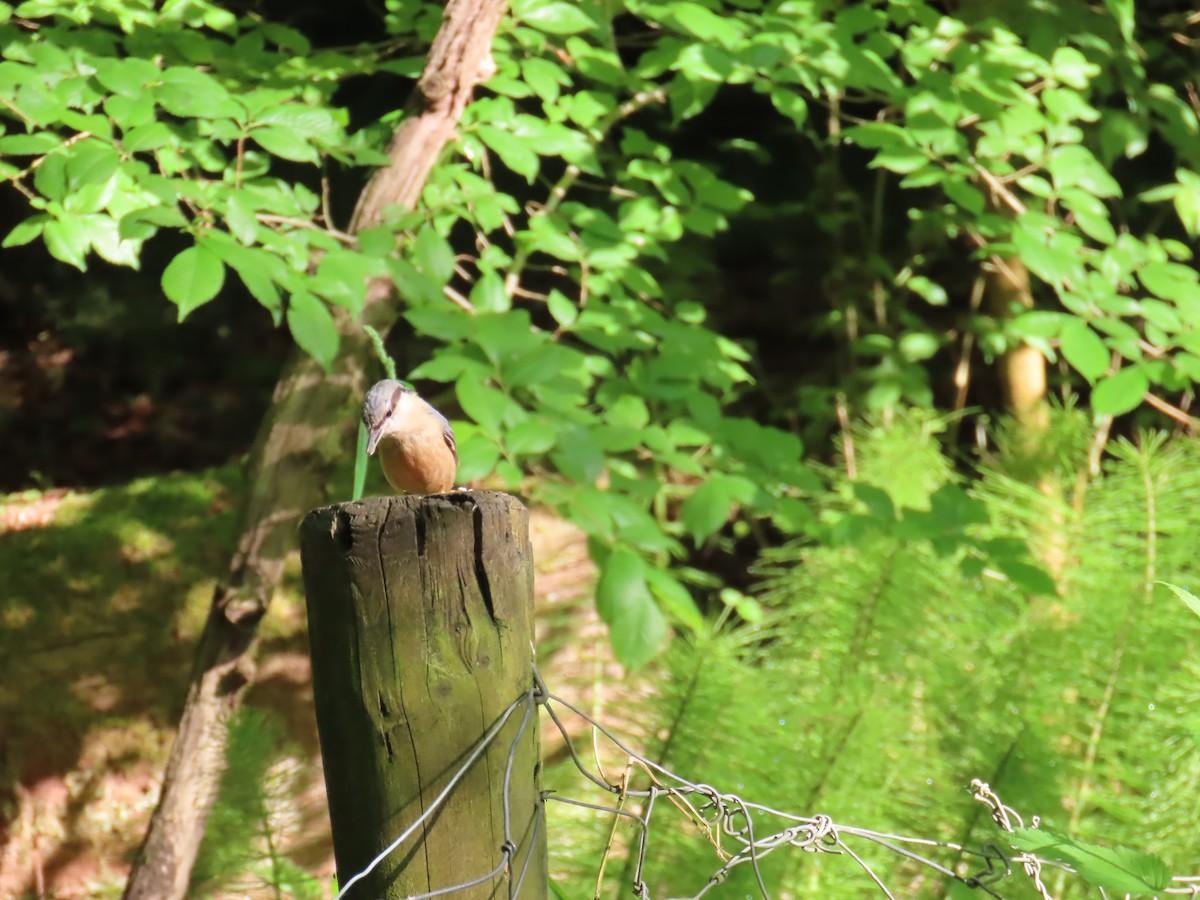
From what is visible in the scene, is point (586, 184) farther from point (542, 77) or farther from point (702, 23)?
point (702, 23)

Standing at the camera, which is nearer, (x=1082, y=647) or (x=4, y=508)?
(x=1082, y=647)

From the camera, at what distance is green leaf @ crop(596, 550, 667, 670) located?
2.20 meters

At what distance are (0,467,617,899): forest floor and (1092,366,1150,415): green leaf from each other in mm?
1541

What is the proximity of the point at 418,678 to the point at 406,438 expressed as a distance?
2.29 feet

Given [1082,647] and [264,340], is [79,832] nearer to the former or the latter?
[264,340]

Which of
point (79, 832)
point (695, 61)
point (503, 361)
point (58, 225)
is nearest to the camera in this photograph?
point (58, 225)

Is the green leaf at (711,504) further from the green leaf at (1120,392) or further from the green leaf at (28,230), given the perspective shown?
the green leaf at (28,230)

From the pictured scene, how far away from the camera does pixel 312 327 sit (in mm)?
2270

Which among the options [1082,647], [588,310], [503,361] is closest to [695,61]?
[588,310]

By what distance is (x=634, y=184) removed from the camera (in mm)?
3621

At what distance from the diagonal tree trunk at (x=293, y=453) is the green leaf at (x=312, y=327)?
0.66m

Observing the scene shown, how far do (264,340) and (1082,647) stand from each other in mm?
3842

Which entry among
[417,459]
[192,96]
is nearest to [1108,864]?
[417,459]

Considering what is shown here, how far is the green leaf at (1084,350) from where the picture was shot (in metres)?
2.62
